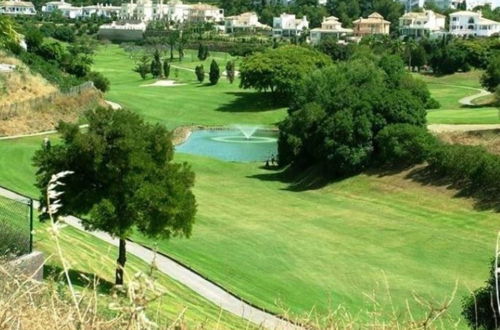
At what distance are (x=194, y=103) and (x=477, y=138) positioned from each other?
121 ft

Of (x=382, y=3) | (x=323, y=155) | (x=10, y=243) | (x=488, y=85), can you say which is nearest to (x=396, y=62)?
(x=488, y=85)

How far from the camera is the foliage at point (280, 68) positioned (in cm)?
6831

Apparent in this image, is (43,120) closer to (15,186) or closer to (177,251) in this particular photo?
(15,186)

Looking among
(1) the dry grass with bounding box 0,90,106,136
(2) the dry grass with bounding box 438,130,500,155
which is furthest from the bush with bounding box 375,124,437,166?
(1) the dry grass with bounding box 0,90,106,136

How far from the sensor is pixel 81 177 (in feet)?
61.6

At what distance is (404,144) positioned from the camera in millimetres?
37438

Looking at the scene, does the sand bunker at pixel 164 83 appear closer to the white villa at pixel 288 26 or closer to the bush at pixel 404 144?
the bush at pixel 404 144

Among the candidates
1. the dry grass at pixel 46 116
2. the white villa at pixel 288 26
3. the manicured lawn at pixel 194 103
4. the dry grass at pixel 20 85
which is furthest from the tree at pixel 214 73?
the white villa at pixel 288 26

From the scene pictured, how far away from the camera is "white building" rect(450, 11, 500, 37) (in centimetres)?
14038

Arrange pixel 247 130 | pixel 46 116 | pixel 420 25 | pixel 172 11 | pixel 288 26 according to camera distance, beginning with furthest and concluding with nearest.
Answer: pixel 172 11 → pixel 288 26 → pixel 420 25 → pixel 247 130 → pixel 46 116

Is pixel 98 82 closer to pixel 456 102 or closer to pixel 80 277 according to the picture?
pixel 456 102

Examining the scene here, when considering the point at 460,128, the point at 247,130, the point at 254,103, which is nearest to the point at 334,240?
the point at 460,128

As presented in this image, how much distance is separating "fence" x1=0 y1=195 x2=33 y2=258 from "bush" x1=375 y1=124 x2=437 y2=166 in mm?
25713

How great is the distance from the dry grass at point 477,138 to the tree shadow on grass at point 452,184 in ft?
14.1
